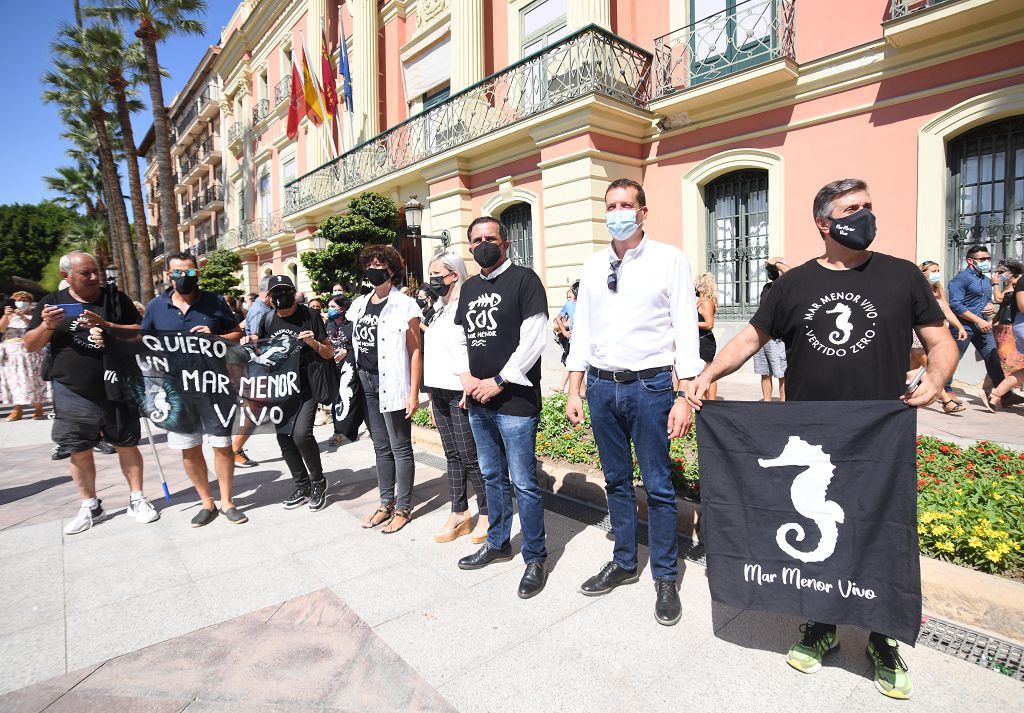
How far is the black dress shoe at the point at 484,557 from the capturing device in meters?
3.51

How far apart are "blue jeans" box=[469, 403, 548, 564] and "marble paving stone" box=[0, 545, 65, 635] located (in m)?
2.44

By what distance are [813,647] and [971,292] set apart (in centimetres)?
677

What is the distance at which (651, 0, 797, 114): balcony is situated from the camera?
9570 mm

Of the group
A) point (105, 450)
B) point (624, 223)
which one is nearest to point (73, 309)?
point (105, 450)

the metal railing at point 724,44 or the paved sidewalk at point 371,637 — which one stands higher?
the metal railing at point 724,44

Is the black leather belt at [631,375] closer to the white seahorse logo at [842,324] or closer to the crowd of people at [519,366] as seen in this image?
the crowd of people at [519,366]

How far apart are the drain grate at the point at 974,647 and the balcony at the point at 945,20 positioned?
846cm

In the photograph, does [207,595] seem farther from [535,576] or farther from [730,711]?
[730,711]

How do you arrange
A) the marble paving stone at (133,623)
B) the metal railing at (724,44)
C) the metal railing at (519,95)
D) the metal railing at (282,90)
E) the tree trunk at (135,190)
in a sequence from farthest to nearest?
the metal railing at (282,90)
the tree trunk at (135,190)
the metal railing at (519,95)
the metal railing at (724,44)
the marble paving stone at (133,623)

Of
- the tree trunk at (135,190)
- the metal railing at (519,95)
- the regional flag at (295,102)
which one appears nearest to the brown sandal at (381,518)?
the metal railing at (519,95)

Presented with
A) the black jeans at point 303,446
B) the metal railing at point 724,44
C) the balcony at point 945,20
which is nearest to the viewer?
the black jeans at point 303,446

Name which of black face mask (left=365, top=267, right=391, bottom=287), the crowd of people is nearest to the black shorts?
the crowd of people

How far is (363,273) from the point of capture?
4266 mm

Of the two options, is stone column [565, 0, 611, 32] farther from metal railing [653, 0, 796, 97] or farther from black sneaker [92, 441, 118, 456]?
black sneaker [92, 441, 118, 456]
